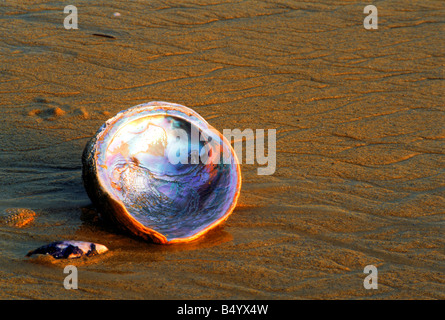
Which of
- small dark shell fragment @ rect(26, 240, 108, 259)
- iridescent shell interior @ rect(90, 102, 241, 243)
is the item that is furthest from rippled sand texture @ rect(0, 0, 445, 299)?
iridescent shell interior @ rect(90, 102, 241, 243)

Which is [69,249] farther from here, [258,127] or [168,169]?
[258,127]

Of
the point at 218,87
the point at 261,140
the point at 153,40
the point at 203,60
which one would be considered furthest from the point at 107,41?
the point at 261,140

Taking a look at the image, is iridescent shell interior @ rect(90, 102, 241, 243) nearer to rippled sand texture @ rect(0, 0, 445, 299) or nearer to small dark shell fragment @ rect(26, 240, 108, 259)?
rippled sand texture @ rect(0, 0, 445, 299)

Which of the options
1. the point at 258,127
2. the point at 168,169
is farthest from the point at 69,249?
the point at 258,127

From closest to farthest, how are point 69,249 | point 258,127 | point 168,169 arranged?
point 69,249 → point 168,169 → point 258,127

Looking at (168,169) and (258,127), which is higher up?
(258,127)
